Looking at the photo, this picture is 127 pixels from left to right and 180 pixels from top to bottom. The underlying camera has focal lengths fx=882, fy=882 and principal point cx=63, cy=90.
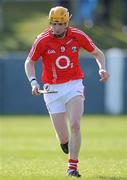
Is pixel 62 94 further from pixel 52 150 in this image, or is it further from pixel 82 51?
pixel 82 51

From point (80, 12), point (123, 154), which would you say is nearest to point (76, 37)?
point (123, 154)

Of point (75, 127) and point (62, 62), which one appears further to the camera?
point (62, 62)

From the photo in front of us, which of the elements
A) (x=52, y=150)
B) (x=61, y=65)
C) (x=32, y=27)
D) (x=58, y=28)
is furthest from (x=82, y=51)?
(x=58, y=28)

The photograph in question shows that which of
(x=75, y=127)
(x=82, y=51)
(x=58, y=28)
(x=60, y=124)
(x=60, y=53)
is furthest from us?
(x=82, y=51)

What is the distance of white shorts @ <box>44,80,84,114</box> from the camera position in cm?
1227

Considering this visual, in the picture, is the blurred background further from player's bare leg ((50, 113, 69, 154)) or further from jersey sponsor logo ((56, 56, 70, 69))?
jersey sponsor logo ((56, 56, 70, 69))

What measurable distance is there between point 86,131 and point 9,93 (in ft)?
23.0

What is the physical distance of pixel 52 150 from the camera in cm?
1670

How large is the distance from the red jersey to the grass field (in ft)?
4.54

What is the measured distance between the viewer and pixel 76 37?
12.4 m

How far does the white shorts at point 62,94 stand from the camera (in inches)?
483

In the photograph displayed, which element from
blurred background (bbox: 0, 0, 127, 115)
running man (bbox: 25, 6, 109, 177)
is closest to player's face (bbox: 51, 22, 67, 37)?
running man (bbox: 25, 6, 109, 177)

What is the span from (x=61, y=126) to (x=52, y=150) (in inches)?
157

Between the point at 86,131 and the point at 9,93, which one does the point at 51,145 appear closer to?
the point at 86,131
